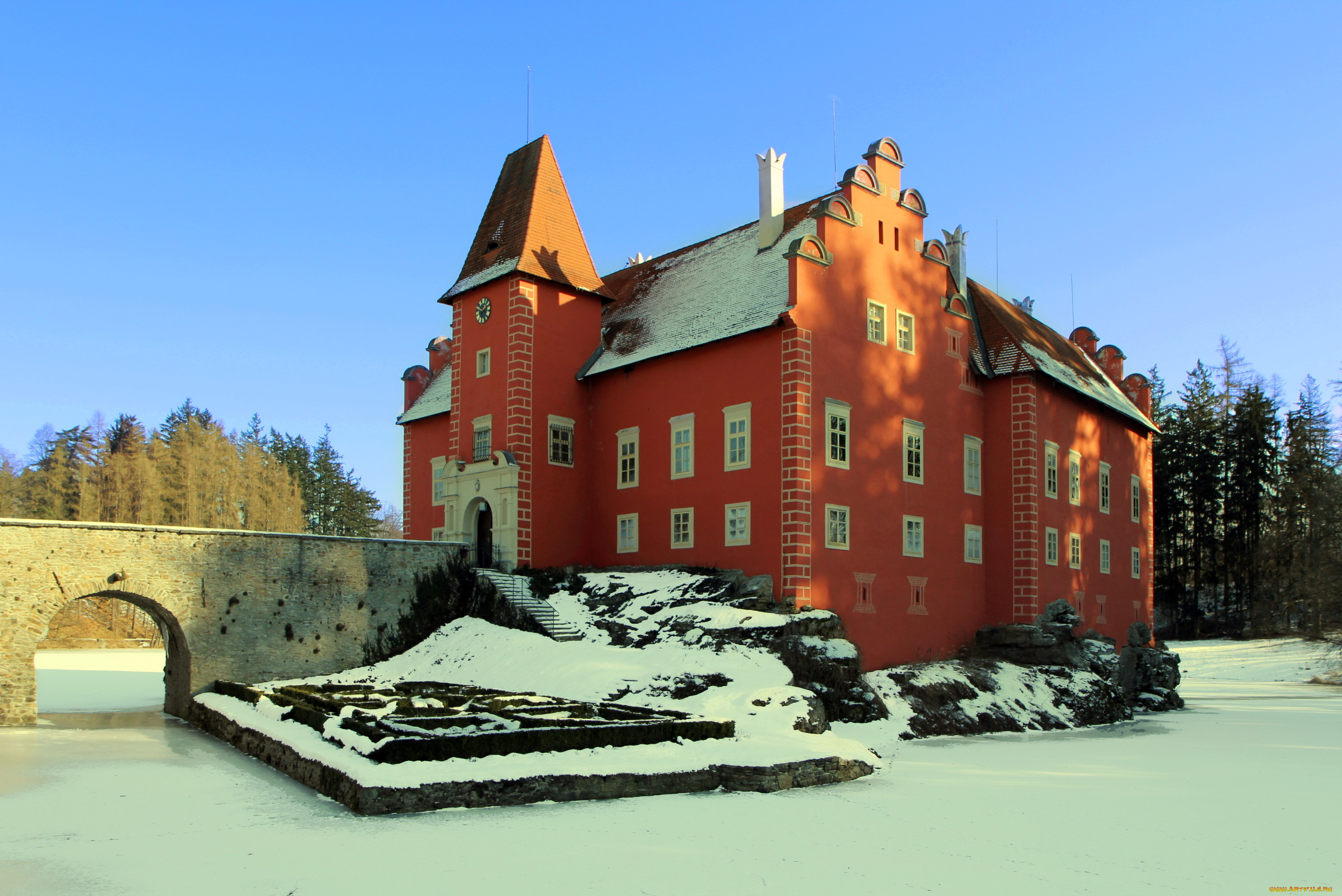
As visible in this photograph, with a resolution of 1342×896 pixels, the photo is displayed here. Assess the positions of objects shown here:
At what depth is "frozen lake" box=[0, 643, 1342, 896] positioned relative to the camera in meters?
9.92

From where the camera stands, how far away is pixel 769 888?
9703 millimetres

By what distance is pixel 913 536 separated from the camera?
98.4ft

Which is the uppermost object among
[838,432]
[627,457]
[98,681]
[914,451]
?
[838,432]

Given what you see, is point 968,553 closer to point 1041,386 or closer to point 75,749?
point 1041,386

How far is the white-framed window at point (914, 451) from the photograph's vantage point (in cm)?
3005

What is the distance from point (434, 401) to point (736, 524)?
643 inches

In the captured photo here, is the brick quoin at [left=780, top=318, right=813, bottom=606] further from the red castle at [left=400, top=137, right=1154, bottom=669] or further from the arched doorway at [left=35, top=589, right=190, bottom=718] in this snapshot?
the arched doorway at [left=35, top=589, right=190, bottom=718]

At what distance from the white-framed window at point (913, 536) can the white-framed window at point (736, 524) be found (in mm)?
5123

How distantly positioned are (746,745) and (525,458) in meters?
16.0

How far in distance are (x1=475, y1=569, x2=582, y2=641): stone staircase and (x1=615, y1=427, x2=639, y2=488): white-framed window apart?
4.37 meters

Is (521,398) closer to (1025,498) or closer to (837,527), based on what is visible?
(837,527)

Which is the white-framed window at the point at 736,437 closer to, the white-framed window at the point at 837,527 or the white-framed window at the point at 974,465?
the white-framed window at the point at 837,527

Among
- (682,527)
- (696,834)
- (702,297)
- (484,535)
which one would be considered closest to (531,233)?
(702,297)

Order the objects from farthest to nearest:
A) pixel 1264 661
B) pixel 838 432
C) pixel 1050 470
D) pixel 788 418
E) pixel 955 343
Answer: pixel 1264 661 < pixel 1050 470 < pixel 955 343 < pixel 838 432 < pixel 788 418
